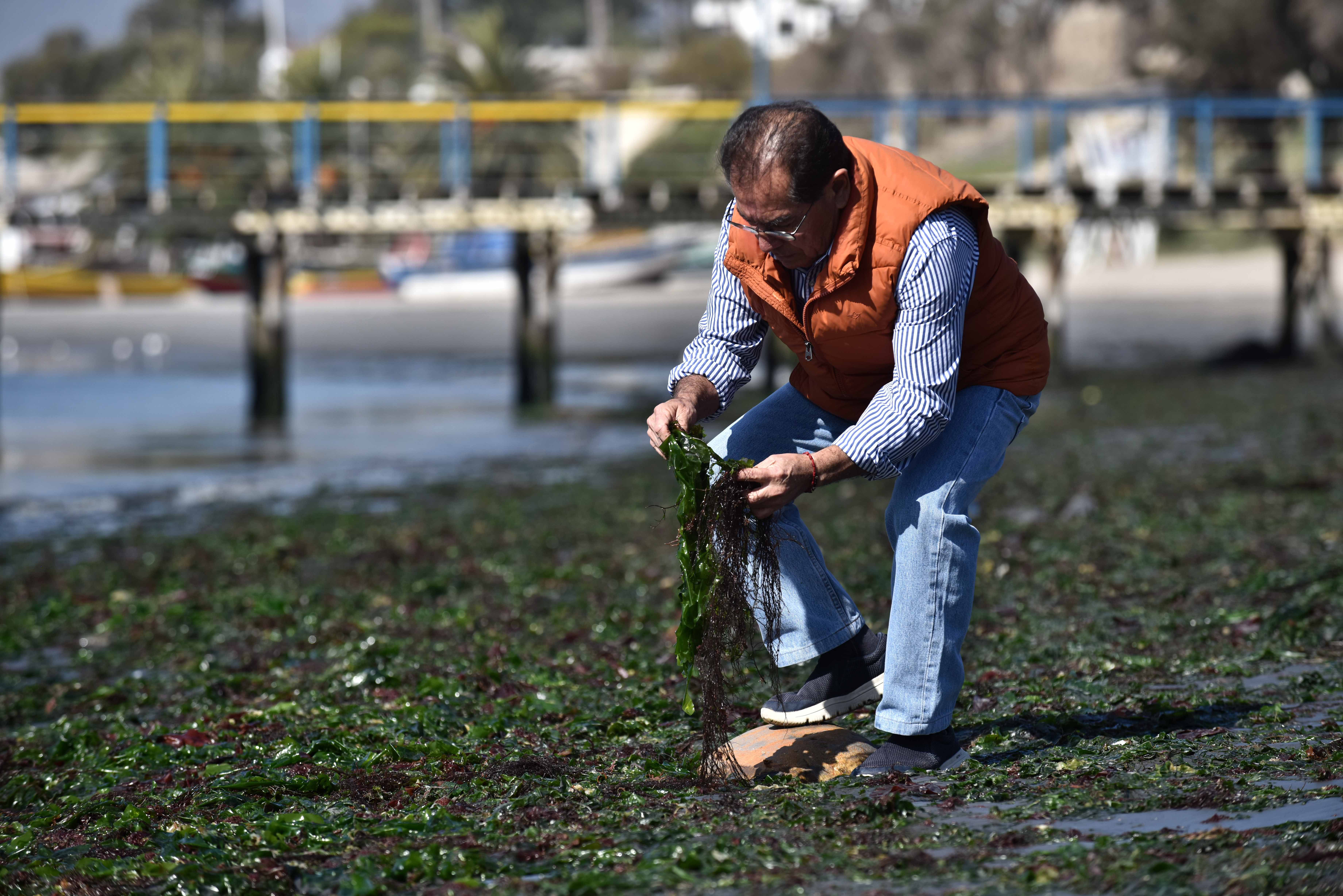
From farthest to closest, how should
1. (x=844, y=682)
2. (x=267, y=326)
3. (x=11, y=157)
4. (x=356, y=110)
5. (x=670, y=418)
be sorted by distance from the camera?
(x=356, y=110), (x=267, y=326), (x=11, y=157), (x=844, y=682), (x=670, y=418)

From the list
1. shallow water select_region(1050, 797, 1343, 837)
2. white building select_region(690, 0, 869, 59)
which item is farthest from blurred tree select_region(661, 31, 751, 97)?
shallow water select_region(1050, 797, 1343, 837)

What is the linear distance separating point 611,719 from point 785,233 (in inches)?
84.1

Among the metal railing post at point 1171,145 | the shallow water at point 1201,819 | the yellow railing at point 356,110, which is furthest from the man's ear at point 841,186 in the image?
the metal railing post at point 1171,145

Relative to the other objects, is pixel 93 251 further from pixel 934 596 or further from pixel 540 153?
pixel 934 596

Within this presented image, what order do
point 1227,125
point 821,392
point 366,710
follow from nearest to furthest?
point 821,392, point 366,710, point 1227,125

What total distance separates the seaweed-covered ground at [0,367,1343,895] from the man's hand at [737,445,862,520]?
0.85 meters

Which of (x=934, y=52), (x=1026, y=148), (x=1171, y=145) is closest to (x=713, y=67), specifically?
(x=934, y=52)

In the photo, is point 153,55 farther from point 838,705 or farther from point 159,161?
point 838,705

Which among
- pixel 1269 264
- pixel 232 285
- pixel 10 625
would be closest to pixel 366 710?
pixel 10 625

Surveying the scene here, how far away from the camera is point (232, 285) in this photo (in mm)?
59062

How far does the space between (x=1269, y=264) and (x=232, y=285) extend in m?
39.2

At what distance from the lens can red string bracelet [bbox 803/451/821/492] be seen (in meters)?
3.83

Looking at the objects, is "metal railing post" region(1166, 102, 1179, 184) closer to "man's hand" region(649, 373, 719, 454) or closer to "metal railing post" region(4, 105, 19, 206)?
"metal railing post" region(4, 105, 19, 206)

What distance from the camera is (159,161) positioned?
20.9m
